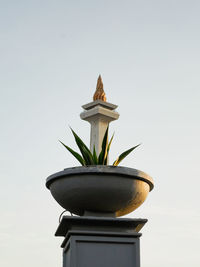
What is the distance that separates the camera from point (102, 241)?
6762 millimetres

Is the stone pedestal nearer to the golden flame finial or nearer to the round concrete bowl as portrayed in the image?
the round concrete bowl

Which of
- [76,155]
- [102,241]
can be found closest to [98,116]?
[76,155]

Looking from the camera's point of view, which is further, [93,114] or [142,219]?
[93,114]

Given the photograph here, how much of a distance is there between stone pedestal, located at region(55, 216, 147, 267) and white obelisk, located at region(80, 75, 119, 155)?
1.50 meters

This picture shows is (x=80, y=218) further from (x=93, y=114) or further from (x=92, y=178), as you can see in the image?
(x=93, y=114)

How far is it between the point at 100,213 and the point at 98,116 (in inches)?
71.1

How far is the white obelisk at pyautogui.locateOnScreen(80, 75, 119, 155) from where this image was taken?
8.02 metres

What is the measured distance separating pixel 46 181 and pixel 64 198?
0.43 meters

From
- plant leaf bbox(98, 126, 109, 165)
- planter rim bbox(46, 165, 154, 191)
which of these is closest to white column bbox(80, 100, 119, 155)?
plant leaf bbox(98, 126, 109, 165)

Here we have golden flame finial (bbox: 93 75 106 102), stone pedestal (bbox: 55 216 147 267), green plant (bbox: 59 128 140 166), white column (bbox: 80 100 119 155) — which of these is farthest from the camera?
golden flame finial (bbox: 93 75 106 102)

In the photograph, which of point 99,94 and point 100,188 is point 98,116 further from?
point 100,188

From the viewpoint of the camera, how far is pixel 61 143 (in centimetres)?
746

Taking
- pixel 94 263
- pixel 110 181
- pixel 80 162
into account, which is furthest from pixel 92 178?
pixel 94 263

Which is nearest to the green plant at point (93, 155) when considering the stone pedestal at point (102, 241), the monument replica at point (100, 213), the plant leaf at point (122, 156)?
the plant leaf at point (122, 156)
